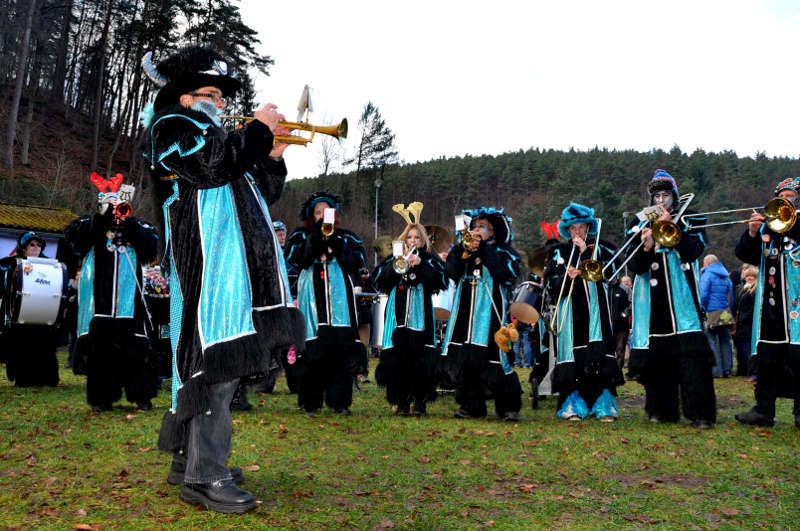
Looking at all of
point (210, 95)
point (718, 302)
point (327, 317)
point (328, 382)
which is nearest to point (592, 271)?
point (327, 317)

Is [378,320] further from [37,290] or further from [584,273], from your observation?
[584,273]

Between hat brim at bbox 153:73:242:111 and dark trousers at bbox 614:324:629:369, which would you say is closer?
hat brim at bbox 153:73:242:111

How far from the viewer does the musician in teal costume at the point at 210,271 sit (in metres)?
3.80

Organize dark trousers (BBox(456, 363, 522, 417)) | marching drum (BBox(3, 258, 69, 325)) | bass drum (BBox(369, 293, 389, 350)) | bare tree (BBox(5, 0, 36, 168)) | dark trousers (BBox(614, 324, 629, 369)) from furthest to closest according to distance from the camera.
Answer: bare tree (BBox(5, 0, 36, 168)) → bass drum (BBox(369, 293, 389, 350)) → dark trousers (BBox(614, 324, 629, 369)) → marching drum (BBox(3, 258, 69, 325)) → dark trousers (BBox(456, 363, 522, 417))

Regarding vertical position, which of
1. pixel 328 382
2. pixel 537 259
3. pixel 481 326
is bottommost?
pixel 328 382

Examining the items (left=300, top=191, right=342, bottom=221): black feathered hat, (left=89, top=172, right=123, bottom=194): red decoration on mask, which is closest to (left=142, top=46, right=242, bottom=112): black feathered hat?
(left=89, top=172, right=123, bottom=194): red decoration on mask

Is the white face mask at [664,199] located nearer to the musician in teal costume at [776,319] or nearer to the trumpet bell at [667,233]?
the trumpet bell at [667,233]

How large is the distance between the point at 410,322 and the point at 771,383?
4018mm

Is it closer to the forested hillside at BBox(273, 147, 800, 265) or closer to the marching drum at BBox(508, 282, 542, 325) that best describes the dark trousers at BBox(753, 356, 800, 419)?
the marching drum at BBox(508, 282, 542, 325)

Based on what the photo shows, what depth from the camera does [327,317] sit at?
26.6 feet

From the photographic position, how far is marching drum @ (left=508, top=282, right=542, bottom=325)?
8.05 m

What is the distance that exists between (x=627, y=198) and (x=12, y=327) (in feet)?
162

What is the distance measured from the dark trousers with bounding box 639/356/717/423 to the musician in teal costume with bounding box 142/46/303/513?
189 inches

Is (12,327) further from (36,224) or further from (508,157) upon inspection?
(508,157)
